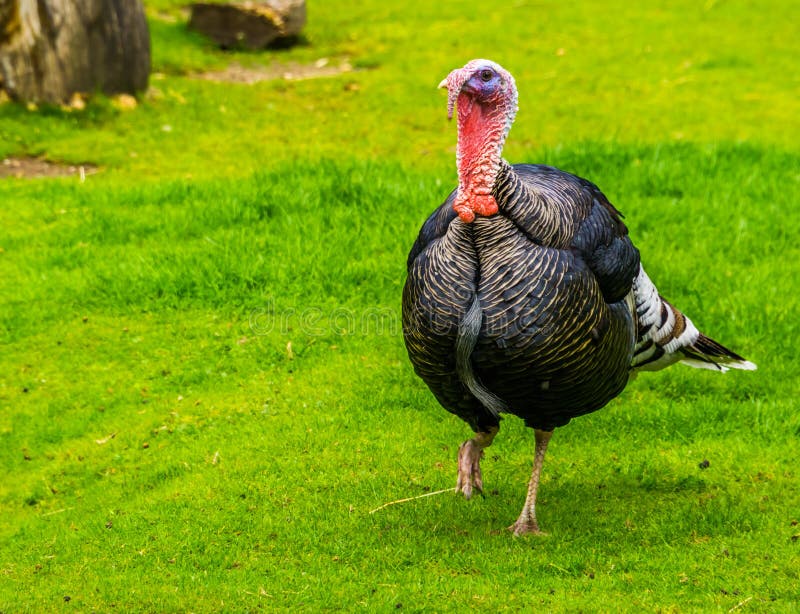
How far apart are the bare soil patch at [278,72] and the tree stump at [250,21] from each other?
0.64m

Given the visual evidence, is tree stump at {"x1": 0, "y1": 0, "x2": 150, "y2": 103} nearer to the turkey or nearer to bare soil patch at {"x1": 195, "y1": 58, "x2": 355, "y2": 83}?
bare soil patch at {"x1": 195, "y1": 58, "x2": 355, "y2": 83}

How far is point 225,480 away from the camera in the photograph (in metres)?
6.02

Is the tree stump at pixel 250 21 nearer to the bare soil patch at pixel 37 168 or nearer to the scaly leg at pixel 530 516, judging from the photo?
the bare soil patch at pixel 37 168

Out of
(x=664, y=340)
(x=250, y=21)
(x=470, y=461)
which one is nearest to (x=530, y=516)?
(x=470, y=461)

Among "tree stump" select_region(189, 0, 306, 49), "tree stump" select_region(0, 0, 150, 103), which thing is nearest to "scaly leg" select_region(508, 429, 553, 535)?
"tree stump" select_region(0, 0, 150, 103)

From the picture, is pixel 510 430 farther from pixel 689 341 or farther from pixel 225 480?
pixel 225 480

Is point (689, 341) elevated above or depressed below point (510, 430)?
above

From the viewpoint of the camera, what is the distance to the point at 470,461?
5.64m

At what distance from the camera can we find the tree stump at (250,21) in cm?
1346

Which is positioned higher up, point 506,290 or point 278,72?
point 506,290

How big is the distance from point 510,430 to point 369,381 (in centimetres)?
106

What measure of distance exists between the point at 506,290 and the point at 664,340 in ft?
5.26

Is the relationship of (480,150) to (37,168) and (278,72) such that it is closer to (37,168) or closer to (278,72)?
(37,168)

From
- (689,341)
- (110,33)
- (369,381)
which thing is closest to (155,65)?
(110,33)
